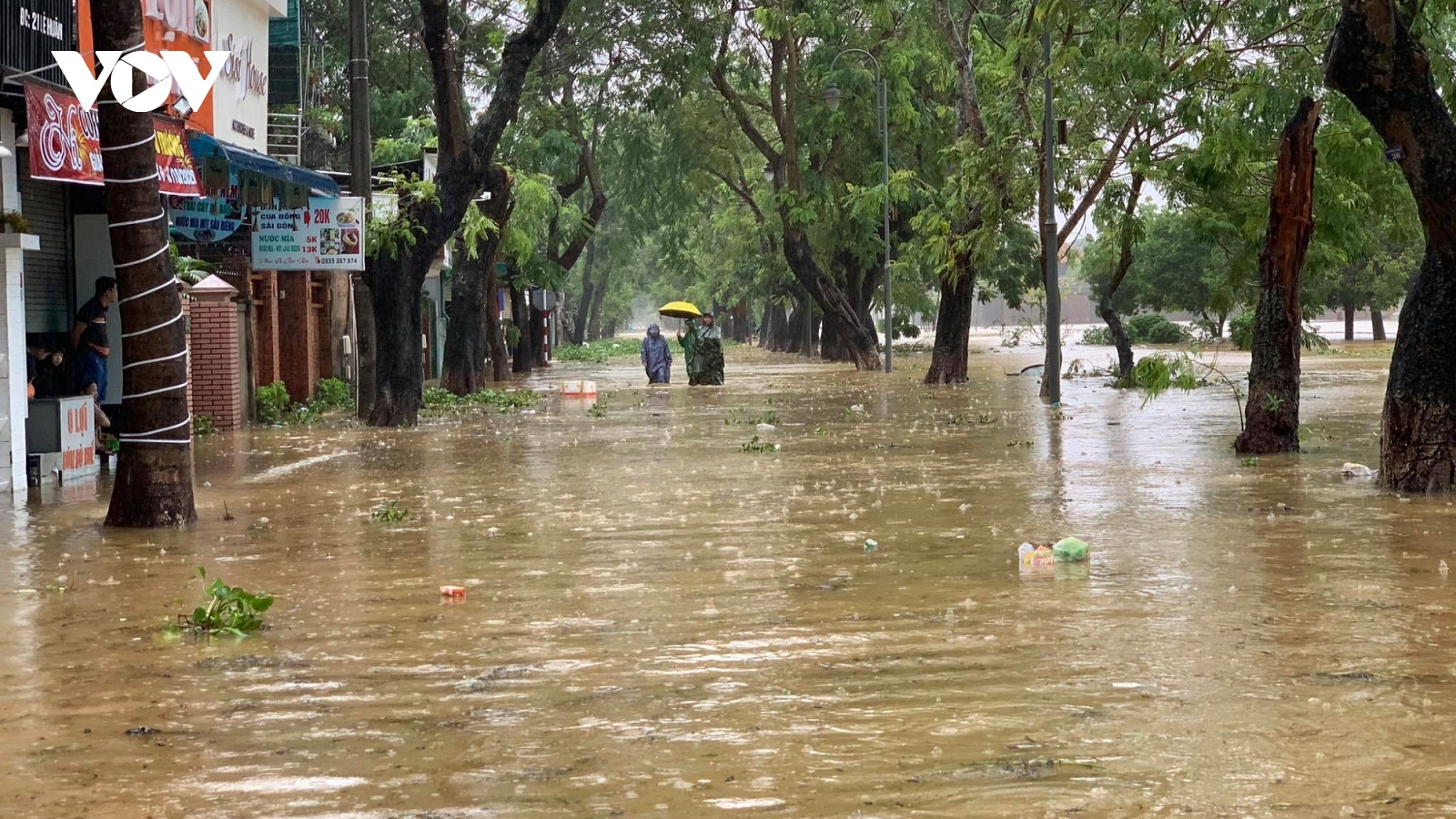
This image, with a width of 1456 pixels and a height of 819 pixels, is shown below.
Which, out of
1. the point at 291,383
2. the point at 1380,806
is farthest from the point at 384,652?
→ the point at 291,383

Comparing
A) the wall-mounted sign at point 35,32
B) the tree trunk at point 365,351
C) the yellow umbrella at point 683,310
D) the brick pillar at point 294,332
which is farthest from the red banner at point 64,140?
the yellow umbrella at point 683,310

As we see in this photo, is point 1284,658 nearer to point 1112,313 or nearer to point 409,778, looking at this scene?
point 409,778

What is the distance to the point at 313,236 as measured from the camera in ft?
79.9

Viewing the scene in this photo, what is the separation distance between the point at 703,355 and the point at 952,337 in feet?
19.0

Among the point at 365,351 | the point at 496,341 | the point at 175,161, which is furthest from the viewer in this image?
the point at 496,341

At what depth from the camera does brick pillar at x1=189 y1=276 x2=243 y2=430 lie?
24.5m

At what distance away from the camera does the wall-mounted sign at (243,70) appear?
78.9 ft

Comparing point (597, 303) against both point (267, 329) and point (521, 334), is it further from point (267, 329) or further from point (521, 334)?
point (267, 329)

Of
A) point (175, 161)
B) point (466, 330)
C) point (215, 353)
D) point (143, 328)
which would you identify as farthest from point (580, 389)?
point (143, 328)

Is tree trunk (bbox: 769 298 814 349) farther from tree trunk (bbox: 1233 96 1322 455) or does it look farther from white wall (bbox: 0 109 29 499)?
white wall (bbox: 0 109 29 499)

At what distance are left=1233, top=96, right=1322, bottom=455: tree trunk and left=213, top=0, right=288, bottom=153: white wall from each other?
13592 millimetres

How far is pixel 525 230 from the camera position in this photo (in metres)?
42.2

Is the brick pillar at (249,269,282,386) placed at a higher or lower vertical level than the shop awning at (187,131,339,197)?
lower

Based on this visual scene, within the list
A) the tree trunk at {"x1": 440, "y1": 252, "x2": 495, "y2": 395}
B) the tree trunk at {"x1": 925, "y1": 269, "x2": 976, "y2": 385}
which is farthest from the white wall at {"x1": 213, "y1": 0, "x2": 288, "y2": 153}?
the tree trunk at {"x1": 925, "y1": 269, "x2": 976, "y2": 385}
